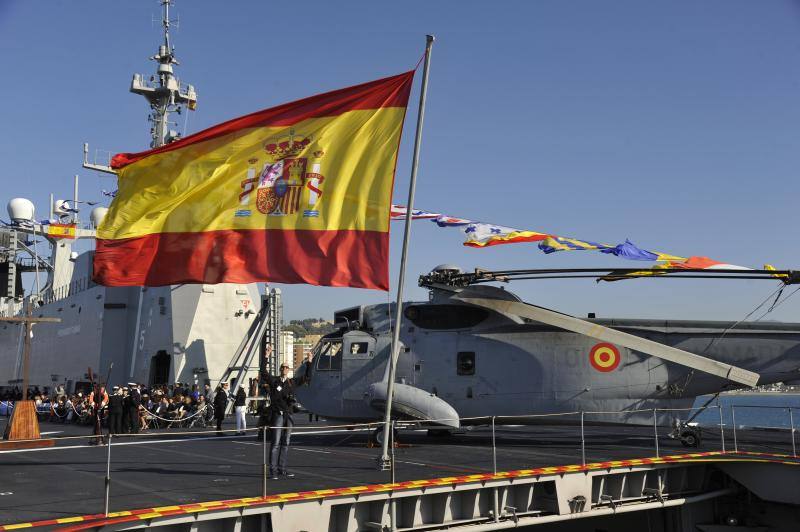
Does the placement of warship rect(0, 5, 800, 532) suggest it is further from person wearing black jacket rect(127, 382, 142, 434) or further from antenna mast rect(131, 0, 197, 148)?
antenna mast rect(131, 0, 197, 148)

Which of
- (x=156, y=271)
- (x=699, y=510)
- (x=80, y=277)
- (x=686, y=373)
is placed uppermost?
(x=80, y=277)

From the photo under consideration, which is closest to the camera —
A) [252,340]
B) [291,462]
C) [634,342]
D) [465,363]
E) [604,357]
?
[291,462]

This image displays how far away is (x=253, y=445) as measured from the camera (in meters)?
18.6

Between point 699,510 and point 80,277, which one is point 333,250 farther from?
point 80,277

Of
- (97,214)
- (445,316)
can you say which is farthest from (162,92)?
(445,316)

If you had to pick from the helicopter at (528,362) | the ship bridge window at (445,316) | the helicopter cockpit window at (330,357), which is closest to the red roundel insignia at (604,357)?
the helicopter at (528,362)

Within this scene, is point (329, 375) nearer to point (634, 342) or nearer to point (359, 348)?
point (359, 348)

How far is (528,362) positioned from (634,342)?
2569mm

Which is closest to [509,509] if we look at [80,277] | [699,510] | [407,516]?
[407,516]

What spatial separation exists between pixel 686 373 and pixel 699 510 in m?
4.17

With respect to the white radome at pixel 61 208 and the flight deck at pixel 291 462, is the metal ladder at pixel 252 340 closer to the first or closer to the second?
the flight deck at pixel 291 462

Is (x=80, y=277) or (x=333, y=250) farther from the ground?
(x=80, y=277)

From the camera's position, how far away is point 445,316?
18.5m

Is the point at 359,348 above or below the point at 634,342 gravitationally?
below
